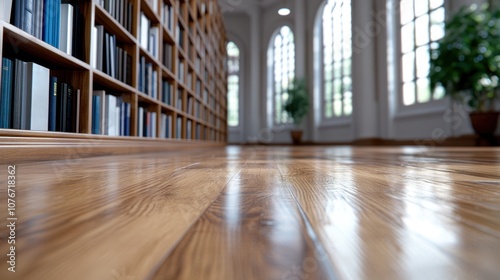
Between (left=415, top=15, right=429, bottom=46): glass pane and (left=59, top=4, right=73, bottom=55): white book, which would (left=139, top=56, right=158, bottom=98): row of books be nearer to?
(left=59, top=4, right=73, bottom=55): white book

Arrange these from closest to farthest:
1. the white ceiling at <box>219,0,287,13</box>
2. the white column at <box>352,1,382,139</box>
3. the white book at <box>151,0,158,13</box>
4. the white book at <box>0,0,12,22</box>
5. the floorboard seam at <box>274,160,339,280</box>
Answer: the floorboard seam at <box>274,160,339,280</box>
the white book at <box>0,0,12,22</box>
the white book at <box>151,0,158,13</box>
the white column at <box>352,1,382,139</box>
the white ceiling at <box>219,0,287,13</box>

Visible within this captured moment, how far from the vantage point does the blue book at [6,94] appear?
89cm

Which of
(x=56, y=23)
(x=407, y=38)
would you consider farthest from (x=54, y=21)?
(x=407, y=38)

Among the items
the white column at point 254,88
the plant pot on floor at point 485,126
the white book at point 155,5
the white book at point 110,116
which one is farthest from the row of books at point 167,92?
the white column at point 254,88

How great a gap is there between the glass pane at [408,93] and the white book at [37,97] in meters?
4.46

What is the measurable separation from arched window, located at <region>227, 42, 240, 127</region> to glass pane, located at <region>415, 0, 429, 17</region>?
16.2 feet

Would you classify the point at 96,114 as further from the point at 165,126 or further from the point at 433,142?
the point at 433,142

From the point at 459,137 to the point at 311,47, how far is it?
398 centimetres

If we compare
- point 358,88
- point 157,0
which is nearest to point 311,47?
point 358,88

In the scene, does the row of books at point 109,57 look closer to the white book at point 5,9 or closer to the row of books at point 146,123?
the row of books at point 146,123

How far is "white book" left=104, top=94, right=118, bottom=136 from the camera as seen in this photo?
1.49 metres

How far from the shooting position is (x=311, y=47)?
691 centimetres

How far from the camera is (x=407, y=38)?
4555mm

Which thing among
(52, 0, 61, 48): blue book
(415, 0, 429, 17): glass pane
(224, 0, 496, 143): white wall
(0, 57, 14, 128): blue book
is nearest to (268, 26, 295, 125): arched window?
(224, 0, 496, 143): white wall
